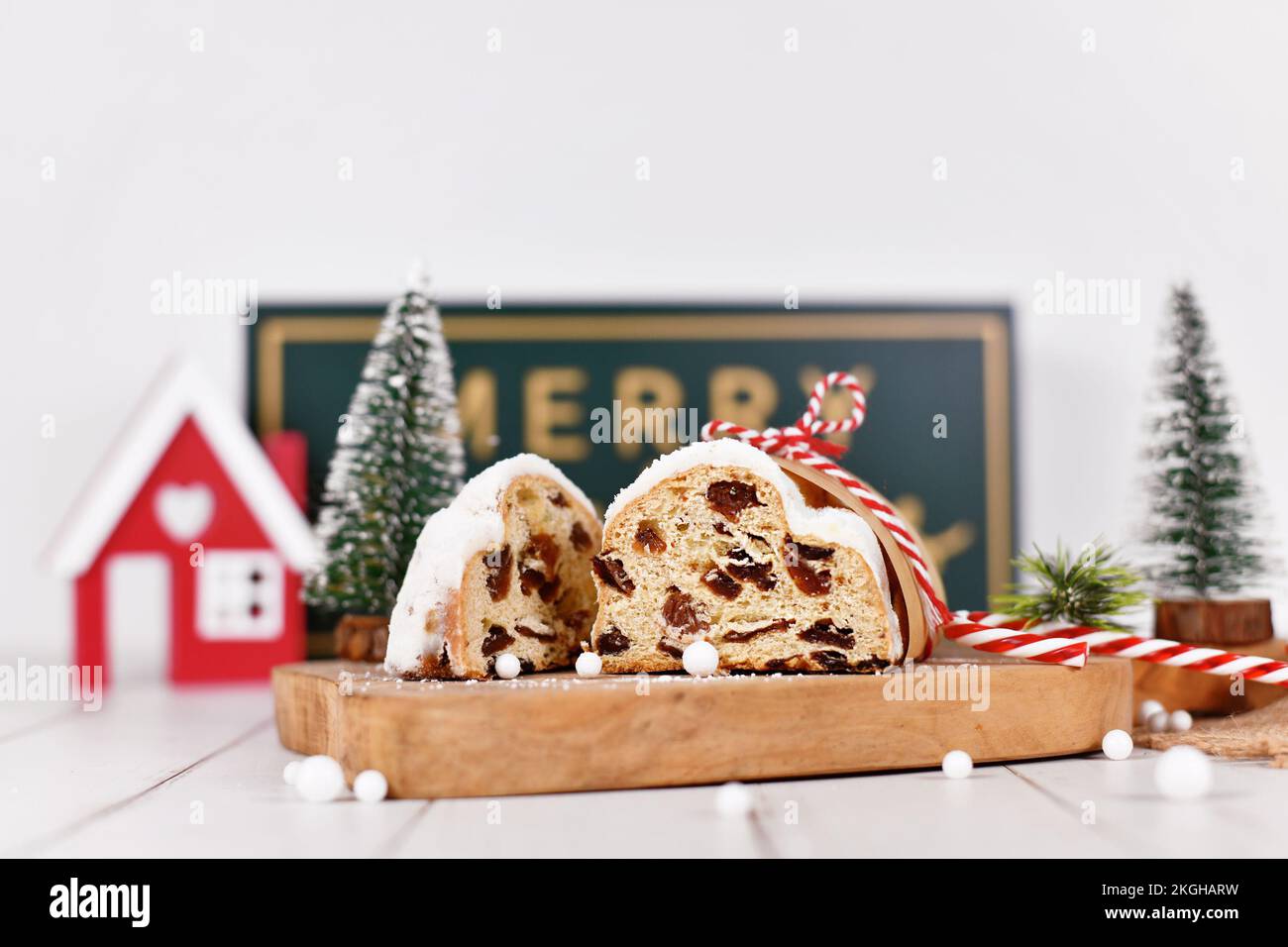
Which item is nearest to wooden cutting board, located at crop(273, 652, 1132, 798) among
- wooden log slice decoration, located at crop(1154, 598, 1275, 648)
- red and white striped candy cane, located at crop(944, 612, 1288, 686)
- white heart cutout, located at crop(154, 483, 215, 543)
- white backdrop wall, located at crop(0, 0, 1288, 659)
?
red and white striped candy cane, located at crop(944, 612, 1288, 686)

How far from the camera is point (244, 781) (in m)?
1.83

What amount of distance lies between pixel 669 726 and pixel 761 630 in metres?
0.30

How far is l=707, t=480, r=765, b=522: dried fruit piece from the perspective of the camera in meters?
1.96

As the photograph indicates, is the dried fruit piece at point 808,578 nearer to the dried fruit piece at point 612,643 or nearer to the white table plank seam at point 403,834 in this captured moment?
the dried fruit piece at point 612,643

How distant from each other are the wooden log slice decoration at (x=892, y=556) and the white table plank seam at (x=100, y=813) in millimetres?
1131

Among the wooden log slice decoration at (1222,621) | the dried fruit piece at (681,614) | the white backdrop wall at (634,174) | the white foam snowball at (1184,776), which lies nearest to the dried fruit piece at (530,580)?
the dried fruit piece at (681,614)

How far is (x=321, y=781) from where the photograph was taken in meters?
1.64

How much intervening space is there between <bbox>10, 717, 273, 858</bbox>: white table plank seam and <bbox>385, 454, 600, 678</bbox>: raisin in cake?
1.26 feet

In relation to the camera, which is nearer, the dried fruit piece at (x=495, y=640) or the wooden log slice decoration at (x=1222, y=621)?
the dried fruit piece at (x=495, y=640)

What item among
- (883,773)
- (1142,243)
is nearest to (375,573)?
(883,773)

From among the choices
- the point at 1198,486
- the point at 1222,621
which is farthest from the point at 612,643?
the point at 1198,486

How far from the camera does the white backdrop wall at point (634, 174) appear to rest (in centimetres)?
335

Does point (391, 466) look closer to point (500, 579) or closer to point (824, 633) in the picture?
point (500, 579)

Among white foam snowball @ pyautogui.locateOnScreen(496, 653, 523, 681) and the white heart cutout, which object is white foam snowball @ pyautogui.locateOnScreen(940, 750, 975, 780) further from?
the white heart cutout
